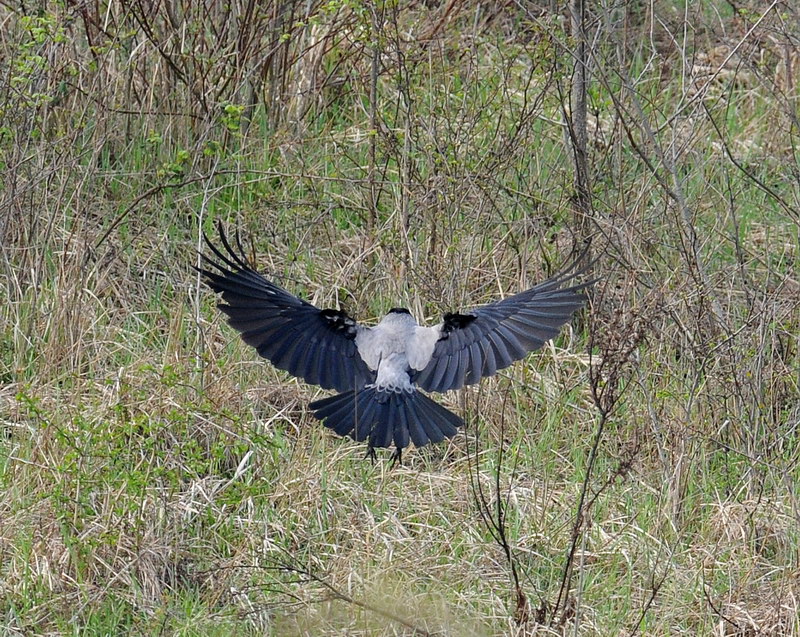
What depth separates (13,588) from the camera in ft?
13.8

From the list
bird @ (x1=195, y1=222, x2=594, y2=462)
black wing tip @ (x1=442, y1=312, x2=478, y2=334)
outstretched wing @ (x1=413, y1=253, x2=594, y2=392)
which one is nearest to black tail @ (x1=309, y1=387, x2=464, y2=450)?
bird @ (x1=195, y1=222, x2=594, y2=462)

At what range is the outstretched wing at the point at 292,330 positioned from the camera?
5.34 metres

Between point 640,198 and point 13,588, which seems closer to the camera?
point 13,588

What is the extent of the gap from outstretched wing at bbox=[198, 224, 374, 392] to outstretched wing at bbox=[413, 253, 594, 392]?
0.33 meters

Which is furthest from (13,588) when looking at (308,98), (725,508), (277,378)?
(308,98)

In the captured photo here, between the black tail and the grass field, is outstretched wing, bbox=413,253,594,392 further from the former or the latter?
the grass field

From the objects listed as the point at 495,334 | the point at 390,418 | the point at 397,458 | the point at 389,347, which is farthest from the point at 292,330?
the point at 495,334

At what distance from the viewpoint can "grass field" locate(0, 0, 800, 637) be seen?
429 cm

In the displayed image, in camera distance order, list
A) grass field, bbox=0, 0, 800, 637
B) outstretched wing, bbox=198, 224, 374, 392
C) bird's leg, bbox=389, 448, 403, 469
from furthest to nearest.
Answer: outstretched wing, bbox=198, 224, 374, 392
bird's leg, bbox=389, 448, 403, 469
grass field, bbox=0, 0, 800, 637

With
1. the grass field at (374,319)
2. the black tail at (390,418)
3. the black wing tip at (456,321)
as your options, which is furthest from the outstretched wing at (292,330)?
the black wing tip at (456,321)

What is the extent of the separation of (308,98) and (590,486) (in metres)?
3.51

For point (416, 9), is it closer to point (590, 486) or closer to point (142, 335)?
point (142, 335)

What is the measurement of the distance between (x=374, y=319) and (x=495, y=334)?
1.15m

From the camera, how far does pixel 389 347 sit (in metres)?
5.50
